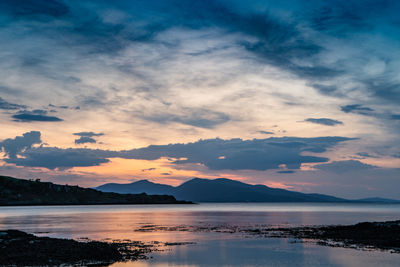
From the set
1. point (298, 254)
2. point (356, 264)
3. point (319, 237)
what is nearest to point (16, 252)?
point (298, 254)

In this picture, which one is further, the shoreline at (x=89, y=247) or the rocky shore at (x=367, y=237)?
the rocky shore at (x=367, y=237)

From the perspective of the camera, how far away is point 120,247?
158ft

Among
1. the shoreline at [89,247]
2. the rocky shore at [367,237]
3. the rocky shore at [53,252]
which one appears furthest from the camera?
the rocky shore at [367,237]

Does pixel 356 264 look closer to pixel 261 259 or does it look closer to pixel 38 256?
pixel 261 259

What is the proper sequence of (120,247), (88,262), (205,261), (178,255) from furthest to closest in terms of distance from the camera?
1. (120,247)
2. (178,255)
3. (205,261)
4. (88,262)

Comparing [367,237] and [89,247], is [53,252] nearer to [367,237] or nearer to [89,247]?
[89,247]

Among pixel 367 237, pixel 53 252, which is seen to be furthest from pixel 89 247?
pixel 367 237

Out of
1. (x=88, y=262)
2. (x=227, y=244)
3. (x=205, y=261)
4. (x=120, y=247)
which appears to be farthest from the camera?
(x=227, y=244)

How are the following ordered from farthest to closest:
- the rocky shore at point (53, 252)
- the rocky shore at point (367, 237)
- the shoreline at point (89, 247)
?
the rocky shore at point (367, 237), the shoreline at point (89, 247), the rocky shore at point (53, 252)

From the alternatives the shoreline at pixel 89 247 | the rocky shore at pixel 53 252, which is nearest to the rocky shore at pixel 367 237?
the shoreline at pixel 89 247

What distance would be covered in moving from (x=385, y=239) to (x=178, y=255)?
3180cm

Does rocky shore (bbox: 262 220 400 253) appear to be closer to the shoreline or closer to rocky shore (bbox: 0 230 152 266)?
the shoreline

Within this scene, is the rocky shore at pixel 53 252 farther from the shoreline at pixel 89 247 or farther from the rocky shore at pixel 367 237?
the rocky shore at pixel 367 237

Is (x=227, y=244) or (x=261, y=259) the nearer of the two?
(x=261, y=259)
